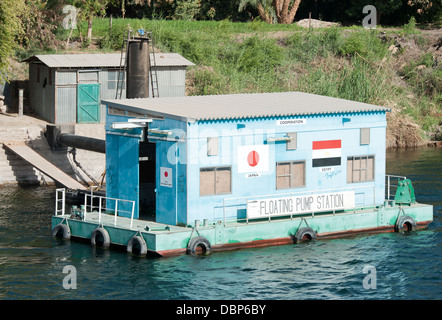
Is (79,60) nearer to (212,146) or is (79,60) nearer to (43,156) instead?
(43,156)

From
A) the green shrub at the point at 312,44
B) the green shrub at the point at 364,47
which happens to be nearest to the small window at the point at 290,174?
the green shrub at the point at 312,44

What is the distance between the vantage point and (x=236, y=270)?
28594mm

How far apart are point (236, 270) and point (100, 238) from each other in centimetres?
559

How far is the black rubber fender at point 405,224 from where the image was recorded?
113ft

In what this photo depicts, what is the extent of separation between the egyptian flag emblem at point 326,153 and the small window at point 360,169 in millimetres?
649

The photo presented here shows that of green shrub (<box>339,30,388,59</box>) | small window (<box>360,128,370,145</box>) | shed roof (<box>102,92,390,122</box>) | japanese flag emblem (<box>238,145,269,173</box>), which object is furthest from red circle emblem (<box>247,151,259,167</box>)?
green shrub (<box>339,30,388,59</box>)

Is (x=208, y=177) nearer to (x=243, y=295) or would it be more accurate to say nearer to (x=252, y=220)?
(x=252, y=220)

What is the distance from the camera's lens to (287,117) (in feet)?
107

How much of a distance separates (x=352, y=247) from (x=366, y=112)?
5718 mm

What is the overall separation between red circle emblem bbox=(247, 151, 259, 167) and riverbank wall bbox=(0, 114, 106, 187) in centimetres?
1460

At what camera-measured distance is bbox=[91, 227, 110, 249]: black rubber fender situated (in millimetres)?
30938

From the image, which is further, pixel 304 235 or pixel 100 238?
pixel 304 235

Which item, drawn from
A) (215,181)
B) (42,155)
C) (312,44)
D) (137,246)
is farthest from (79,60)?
(312,44)
